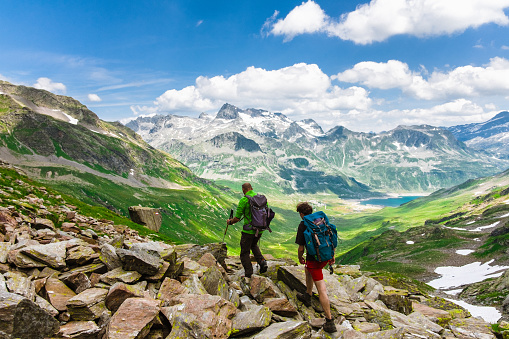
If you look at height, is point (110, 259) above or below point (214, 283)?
above

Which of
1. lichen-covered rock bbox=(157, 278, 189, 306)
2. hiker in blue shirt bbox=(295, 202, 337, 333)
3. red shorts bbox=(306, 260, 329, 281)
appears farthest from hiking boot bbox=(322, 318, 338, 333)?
lichen-covered rock bbox=(157, 278, 189, 306)

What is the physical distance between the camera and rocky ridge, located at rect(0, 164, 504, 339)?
10289mm

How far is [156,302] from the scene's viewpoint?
37.5ft

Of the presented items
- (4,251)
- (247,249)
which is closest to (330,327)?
(247,249)

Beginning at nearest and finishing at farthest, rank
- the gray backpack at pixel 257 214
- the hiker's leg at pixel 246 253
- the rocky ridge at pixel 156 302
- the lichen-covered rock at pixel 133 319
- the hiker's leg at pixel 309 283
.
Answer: the lichen-covered rock at pixel 133 319, the rocky ridge at pixel 156 302, the hiker's leg at pixel 309 283, the gray backpack at pixel 257 214, the hiker's leg at pixel 246 253

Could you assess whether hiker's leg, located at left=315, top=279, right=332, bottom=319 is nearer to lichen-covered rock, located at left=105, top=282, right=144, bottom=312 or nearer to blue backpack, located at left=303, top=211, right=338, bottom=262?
blue backpack, located at left=303, top=211, right=338, bottom=262

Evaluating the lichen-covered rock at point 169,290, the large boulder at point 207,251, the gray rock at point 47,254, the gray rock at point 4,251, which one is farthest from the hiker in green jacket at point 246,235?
the gray rock at point 4,251

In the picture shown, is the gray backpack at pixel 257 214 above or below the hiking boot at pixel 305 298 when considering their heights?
above

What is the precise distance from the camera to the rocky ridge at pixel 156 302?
10.3 meters

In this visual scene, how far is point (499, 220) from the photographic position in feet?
583

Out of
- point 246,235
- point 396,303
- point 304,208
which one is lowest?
point 396,303

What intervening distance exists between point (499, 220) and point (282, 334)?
764 feet

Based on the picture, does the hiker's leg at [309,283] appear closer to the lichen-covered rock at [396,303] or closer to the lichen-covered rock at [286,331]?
the lichen-covered rock at [286,331]

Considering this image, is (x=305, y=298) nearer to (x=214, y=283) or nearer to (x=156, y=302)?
(x=214, y=283)
